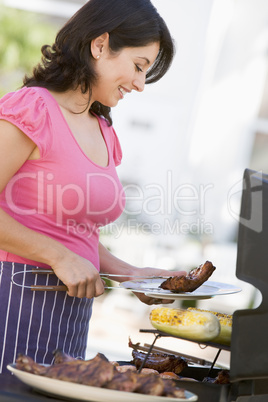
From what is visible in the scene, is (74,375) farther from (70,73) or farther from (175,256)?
(175,256)

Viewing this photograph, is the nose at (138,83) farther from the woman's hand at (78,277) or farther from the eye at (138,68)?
the woman's hand at (78,277)

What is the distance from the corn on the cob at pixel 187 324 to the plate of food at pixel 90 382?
236mm

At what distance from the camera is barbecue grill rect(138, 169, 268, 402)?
4.90 ft

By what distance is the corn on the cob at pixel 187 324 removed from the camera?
160 centimetres

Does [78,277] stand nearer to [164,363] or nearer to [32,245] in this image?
[32,245]

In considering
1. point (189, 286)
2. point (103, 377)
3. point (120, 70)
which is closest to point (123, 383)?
point (103, 377)

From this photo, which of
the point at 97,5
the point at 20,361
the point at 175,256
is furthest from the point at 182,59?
the point at 20,361

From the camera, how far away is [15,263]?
72.8 inches

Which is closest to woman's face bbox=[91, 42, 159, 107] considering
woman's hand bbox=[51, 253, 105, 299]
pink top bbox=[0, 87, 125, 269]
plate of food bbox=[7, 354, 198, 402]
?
pink top bbox=[0, 87, 125, 269]

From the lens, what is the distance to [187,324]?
1.61m

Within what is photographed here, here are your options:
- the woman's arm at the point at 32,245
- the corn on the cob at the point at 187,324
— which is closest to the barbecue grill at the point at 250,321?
the corn on the cob at the point at 187,324

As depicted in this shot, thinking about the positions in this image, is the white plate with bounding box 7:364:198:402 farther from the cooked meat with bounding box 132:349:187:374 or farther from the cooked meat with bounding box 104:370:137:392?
the cooked meat with bounding box 132:349:187:374

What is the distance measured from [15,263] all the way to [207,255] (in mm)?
9004

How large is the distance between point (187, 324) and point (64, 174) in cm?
57
